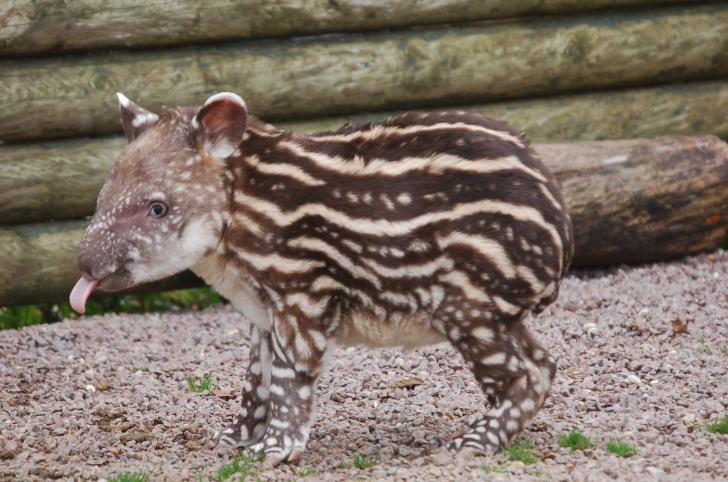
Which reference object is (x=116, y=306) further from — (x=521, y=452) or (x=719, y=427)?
(x=719, y=427)

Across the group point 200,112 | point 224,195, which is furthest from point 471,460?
point 200,112

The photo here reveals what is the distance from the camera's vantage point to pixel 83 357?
8.30m

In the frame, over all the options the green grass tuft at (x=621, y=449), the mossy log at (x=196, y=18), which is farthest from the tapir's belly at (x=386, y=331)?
the mossy log at (x=196, y=18)

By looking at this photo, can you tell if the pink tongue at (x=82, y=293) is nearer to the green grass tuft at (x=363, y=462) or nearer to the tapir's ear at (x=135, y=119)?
the tapir's ear at (x=135, y=119)

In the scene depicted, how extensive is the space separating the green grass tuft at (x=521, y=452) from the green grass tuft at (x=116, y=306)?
4452mm

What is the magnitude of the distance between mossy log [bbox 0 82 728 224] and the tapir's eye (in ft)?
10.7

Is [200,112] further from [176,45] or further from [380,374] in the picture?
[176,45]

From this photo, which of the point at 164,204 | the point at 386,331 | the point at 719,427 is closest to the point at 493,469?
the point at 386,331

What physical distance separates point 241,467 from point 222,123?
1.66 meters

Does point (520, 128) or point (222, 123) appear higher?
point (222, 123)

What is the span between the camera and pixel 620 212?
9344 mm

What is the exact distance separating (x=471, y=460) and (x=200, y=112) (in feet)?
6.90

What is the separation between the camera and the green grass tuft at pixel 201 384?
745 cm

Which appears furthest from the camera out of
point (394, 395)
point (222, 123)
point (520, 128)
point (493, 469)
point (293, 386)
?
point (520, 128)
